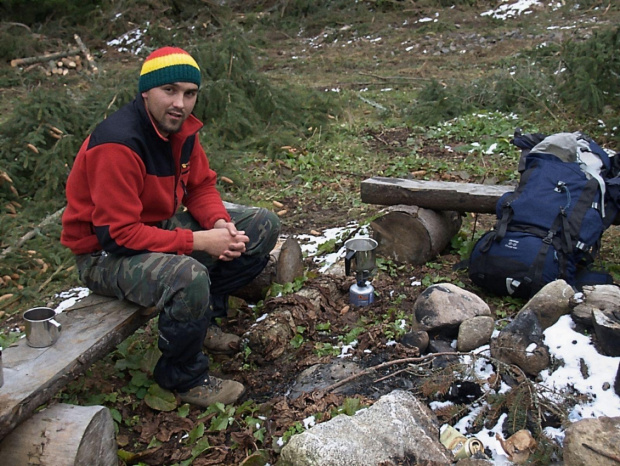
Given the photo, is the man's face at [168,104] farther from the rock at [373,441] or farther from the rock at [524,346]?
the rock at [524,346]

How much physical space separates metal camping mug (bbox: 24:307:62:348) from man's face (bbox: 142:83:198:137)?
3.69 ft

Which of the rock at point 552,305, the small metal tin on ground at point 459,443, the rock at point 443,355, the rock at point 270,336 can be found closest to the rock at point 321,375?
the rock at point 270,336

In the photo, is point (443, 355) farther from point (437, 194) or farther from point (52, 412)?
point (52, 412)

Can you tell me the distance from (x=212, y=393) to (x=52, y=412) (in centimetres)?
93

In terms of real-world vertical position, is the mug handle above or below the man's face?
below

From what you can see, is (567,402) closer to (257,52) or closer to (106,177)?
(106,177)

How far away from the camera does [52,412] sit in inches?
113

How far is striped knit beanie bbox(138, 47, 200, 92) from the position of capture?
3375 millimetres

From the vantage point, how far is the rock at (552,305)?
→ 11.8 ft

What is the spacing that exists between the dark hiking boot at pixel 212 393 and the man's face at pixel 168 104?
1.42 metres

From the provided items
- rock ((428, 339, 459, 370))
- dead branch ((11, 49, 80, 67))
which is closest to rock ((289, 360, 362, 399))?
rock ((428, 339, 459, 370))

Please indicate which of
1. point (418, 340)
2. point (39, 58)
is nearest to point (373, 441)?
point (418, 340)

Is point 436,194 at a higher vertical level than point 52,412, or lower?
lower

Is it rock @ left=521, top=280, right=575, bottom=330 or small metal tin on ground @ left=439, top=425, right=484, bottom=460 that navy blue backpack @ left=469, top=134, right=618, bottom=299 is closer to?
rock @ left=521, top=280, right=575, bottom=330
